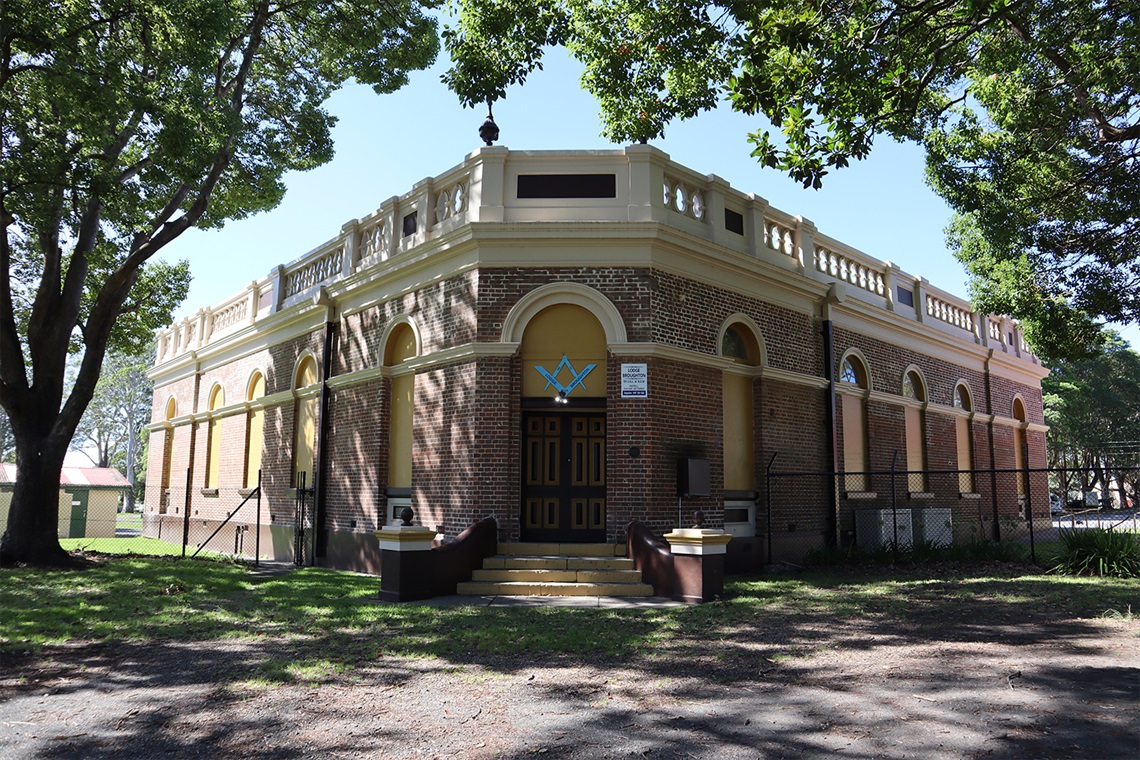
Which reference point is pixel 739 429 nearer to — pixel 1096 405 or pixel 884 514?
pixel 884 514

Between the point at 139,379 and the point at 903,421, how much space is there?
196ft

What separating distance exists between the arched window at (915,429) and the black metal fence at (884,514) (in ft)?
0.32

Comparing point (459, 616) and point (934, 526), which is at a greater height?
point (934, 526)

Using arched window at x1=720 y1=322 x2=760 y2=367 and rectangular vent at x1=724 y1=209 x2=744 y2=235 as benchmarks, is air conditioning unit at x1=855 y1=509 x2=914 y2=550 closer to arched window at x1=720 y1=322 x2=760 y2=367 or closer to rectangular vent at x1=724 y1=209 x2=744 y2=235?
arched window at x1=720 y1=322 x2=760 y2=367

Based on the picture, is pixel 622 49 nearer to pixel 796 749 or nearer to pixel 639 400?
pixel 639 400

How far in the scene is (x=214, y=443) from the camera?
21.3 m

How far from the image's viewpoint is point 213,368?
71.4 ft

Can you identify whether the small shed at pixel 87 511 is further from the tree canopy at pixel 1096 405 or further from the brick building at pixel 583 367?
the tree canopy at pixel 1096 405

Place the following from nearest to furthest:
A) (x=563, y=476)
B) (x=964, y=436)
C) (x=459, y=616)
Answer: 1. (x=459, y=616)
2. (x=563, y=476)
3. (x=964, y=436)

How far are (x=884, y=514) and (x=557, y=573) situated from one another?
26.4 ft

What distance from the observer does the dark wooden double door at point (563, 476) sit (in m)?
12.2

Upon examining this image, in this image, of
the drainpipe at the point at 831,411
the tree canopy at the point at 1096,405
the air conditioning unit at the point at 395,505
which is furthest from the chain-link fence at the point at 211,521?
the tree canopy at the point at 1096,405

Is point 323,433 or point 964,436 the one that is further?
point 964,436

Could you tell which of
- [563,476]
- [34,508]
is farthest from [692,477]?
[34,508]
